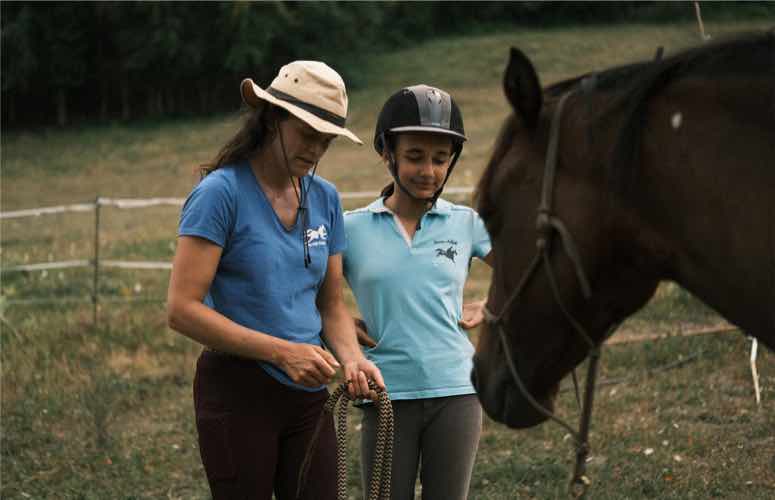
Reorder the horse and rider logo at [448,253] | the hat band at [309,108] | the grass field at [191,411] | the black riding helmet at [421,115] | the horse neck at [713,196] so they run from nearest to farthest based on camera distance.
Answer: the horse neck at [713,196], the hat band at [309,108], the black riding helmet at [421,115], the horse and rider logo at [448,253], the grass field at [191,411]

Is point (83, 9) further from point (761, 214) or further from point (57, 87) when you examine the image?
point (761, 214)

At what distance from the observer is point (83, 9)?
129ft

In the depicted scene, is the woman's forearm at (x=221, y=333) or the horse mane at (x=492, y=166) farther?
the woman's forearm at (x=221, y=333)

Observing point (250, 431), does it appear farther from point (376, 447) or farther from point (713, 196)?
point (713, 196)

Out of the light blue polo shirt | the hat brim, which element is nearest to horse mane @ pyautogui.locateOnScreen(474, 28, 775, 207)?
the hat brim

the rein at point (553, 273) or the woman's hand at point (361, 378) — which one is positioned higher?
the rein at point (553, 273)

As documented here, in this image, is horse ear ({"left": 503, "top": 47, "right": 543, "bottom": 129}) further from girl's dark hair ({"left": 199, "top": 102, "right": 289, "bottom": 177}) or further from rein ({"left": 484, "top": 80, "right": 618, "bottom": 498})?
girl's dark hair ({"left": 199, "top": 102, "right": 289, "bottom": 177})

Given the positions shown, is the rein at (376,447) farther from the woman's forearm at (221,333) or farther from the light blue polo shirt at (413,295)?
the woman's forearm at (221,333)

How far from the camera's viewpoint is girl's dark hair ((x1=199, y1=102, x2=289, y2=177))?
2619 millimetres

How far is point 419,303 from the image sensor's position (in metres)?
2.86

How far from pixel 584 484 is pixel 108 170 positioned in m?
24.9

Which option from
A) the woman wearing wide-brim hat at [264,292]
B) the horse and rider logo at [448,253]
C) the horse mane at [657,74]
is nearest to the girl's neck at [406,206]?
the horse and rider logo at [448,253]

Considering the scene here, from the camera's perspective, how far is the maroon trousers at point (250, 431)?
2572mm

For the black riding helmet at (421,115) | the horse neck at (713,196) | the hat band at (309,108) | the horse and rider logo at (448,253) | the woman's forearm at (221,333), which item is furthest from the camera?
the horse and rider logo at (448,253)
